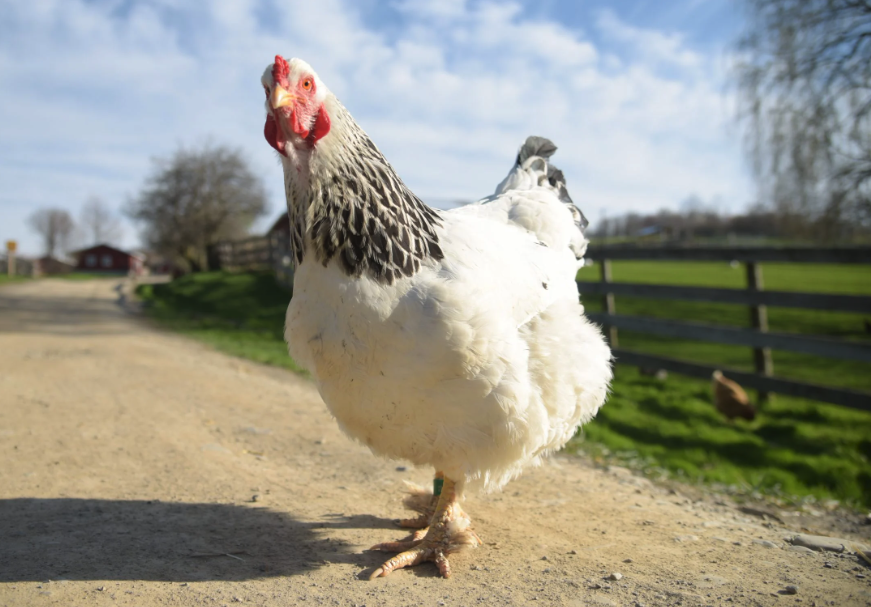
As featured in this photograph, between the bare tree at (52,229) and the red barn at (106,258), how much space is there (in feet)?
12.0

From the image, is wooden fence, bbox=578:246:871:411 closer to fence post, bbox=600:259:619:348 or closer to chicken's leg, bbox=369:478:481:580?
fence post, bbox=600:259:619:348

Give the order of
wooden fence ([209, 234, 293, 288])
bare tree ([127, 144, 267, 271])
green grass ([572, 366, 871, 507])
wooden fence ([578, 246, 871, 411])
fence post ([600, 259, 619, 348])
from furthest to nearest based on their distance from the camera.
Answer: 1. bare tree ([127, 144, 267, 271])
2. wooden fence ([209, 234, 293, 288])
3. fence post ([600, 259, 619, 348])
4. wooden fence ([578, 246, 871, 411])
5. green grass ([572, 366, 871, 507])

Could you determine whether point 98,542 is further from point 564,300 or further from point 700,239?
point 700,239

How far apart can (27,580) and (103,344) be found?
6.67 metres

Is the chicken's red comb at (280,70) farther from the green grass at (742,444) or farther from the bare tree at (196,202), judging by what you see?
the bare tree at (196,202)

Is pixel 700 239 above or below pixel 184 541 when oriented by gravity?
above

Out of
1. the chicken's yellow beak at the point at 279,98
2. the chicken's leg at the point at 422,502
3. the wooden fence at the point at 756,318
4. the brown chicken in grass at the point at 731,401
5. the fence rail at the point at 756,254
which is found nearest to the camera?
the chicken's yellow beak at the point at 279,98

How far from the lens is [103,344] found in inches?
324

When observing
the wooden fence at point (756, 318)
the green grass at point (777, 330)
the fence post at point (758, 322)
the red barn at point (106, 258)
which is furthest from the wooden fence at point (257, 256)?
the red barn at point (106, 258)

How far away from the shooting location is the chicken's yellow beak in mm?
2352

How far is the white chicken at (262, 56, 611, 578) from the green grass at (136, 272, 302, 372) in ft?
16.3

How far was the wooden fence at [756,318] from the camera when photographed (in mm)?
6152

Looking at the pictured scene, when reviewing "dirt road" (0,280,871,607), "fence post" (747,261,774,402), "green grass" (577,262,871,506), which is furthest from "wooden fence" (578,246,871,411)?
"dirt road" (0,280,871,607)

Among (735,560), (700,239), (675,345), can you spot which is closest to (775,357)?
(675,345)
